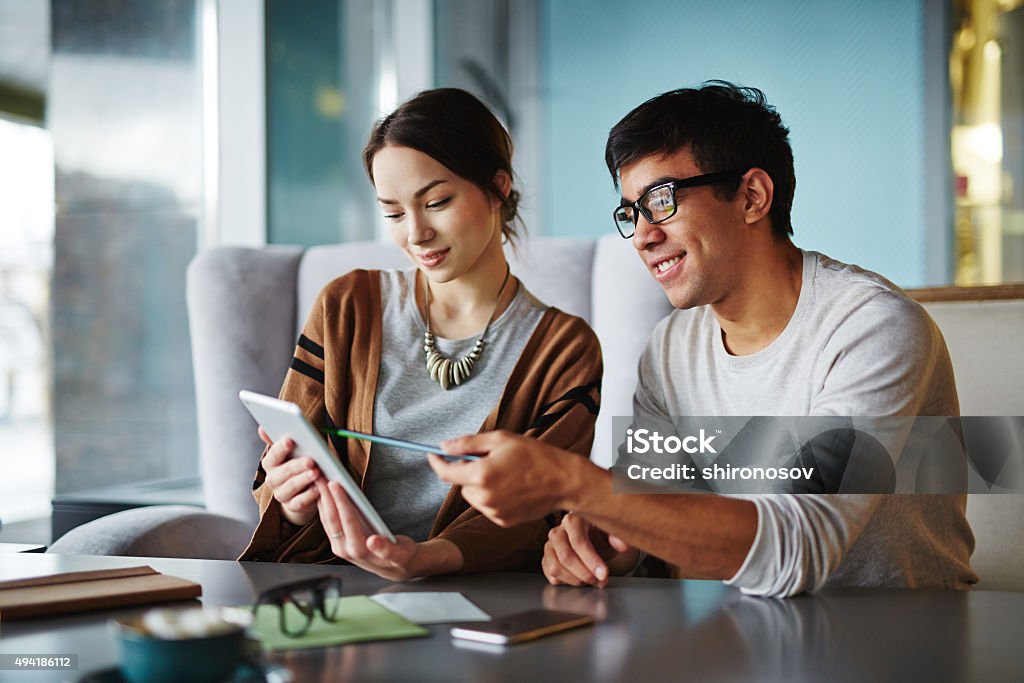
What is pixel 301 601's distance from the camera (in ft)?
2.99

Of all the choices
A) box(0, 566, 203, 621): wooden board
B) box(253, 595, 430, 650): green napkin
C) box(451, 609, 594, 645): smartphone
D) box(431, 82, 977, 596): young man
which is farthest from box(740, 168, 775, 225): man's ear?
box(0, 566, 203, 621): wooden board

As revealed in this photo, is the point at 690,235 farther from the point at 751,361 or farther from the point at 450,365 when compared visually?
the point at 450,365

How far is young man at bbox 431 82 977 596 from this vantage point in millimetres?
1094

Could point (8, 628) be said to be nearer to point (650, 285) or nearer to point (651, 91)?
point (650, 285)

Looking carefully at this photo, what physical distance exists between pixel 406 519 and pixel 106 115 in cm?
196

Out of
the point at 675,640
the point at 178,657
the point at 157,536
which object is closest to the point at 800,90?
the point at 157,536

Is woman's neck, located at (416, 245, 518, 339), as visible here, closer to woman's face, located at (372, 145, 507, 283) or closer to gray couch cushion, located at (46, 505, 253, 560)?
woman's face, located at (372, 145, 507, 283)

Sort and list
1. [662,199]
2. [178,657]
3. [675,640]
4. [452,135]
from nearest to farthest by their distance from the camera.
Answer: [178,657] → [675,640] → [662,199] → [452,135]

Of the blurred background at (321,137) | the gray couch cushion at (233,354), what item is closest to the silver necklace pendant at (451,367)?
the gray couch cushion at (233,354)

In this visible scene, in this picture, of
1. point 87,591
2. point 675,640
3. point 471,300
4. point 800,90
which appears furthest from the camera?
point 800,90

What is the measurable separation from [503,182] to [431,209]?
0.53ft

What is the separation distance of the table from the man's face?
48 cm

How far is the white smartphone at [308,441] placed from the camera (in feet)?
3.52

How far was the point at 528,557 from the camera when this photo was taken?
147cm
